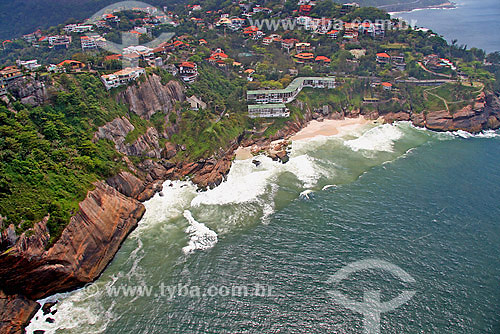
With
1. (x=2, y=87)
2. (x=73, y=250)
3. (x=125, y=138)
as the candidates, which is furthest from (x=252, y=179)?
(x=2, y=87)

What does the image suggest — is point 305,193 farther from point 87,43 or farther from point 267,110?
point 87,43

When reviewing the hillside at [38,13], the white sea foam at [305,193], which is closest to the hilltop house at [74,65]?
the white sea foam at [305,193]

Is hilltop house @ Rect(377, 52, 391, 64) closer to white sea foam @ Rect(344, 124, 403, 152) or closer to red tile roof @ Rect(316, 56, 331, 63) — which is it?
red tile roof @ Rect(316, 56, 331, 63)

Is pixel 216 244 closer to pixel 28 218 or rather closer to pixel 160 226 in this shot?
pixel 160 226

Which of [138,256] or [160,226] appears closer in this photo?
[138,256]

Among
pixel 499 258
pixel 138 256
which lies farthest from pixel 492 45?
pixel 138 256

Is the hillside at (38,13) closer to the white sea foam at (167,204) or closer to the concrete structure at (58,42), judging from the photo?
the concrete structure at (58,42)

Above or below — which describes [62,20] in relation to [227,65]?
above
